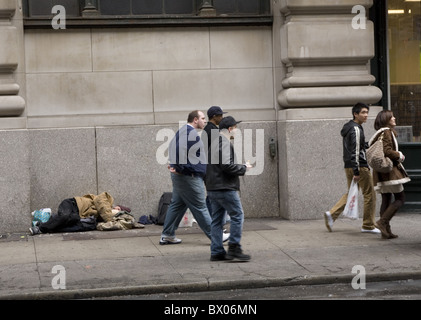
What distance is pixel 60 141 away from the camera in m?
13.4

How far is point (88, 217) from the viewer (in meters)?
13.1

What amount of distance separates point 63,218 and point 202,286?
4.22 meters

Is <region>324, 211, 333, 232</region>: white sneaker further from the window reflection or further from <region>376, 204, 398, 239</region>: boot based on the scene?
the window reflection

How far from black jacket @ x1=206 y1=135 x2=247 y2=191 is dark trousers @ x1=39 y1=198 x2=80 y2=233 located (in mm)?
3361

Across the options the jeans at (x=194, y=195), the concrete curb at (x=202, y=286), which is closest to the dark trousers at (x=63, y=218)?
the jeans at (x=194, y=195)

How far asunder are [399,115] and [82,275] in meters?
7.18

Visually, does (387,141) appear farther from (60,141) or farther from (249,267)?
(60,141)

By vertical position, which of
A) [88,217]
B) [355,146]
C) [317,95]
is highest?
[317,95]

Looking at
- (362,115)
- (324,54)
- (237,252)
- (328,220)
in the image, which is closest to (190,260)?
(237,252)

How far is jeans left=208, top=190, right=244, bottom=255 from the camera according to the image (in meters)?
10.2

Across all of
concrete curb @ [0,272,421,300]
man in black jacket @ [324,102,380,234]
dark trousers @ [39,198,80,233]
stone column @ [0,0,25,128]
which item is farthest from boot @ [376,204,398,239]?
stone column @ [0,0,25,128]

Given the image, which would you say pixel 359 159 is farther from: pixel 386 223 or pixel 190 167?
pixel 190 167
